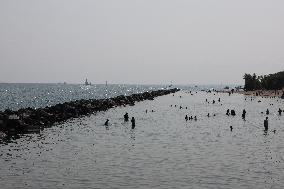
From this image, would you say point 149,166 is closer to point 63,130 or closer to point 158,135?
point 158,135

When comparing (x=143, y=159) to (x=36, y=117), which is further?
(x=36, y=117)

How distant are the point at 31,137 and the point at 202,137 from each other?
2005 centimetres

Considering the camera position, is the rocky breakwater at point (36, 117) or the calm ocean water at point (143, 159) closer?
the calm ocean water at point (143, 159)

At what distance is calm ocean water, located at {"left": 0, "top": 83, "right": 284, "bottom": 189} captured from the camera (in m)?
29.3

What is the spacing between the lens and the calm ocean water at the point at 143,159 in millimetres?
29328

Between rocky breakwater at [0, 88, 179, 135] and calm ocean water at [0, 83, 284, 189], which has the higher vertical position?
rocky breakwater at [0, 88, 179, 135]

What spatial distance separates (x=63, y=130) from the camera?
60.4 m

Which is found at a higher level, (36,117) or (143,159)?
(36,117)

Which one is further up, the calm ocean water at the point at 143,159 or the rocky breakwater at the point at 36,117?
the rocky breakwater at the point at 36,117

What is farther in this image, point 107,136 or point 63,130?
point 63,130

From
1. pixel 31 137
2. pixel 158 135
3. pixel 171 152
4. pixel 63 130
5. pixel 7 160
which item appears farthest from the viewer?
pixel 63 130

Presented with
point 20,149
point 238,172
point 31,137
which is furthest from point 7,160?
point 238,172

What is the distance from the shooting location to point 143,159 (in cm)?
A: 3753

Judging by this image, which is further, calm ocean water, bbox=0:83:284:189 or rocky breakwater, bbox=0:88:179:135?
rocky breakwater, bbox=0:88:179:135
